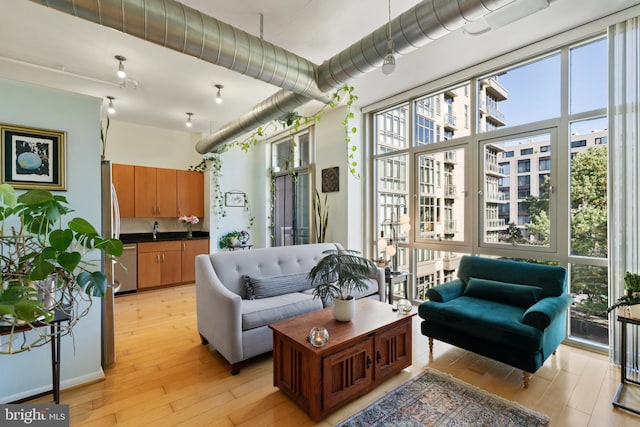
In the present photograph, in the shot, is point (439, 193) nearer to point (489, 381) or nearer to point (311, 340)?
point (489, 381)

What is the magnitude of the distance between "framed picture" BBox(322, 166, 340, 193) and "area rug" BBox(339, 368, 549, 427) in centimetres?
322

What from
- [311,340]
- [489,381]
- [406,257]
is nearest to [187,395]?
[311,340]

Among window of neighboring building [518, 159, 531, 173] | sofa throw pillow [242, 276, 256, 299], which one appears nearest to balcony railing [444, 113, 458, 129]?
window of neighboring building [518, 159, 531, 173]

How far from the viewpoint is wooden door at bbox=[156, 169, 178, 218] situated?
18.4 feet

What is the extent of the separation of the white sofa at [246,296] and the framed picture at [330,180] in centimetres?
147

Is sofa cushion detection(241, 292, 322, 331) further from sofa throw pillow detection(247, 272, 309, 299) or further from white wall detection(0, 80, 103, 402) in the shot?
white wall detection(0, 80, 103, 402)

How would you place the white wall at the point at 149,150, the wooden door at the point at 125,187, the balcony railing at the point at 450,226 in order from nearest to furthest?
the balcony railing at the point at 450,226 < the wooden door at the point at 125,187 < the white wall at the point at 149,150

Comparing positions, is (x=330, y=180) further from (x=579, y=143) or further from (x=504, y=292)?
(x=579, y=143)

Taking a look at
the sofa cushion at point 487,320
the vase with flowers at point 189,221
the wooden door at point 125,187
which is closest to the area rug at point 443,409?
the sofa cushion at point 487,320

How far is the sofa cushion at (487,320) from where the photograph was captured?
7.06 feet

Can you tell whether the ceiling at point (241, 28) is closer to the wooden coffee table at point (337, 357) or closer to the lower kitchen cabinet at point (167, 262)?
the lower kitchen cabinet at point (167, 262)

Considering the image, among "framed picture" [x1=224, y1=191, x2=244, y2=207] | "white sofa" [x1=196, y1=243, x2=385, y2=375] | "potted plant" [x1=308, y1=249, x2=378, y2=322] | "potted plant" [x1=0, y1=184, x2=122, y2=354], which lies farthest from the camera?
"framed picture" [x1=224, y1=191, x2=244, y2=207]

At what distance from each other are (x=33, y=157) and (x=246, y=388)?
238 centimetres

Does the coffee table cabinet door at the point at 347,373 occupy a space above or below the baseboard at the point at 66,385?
above
